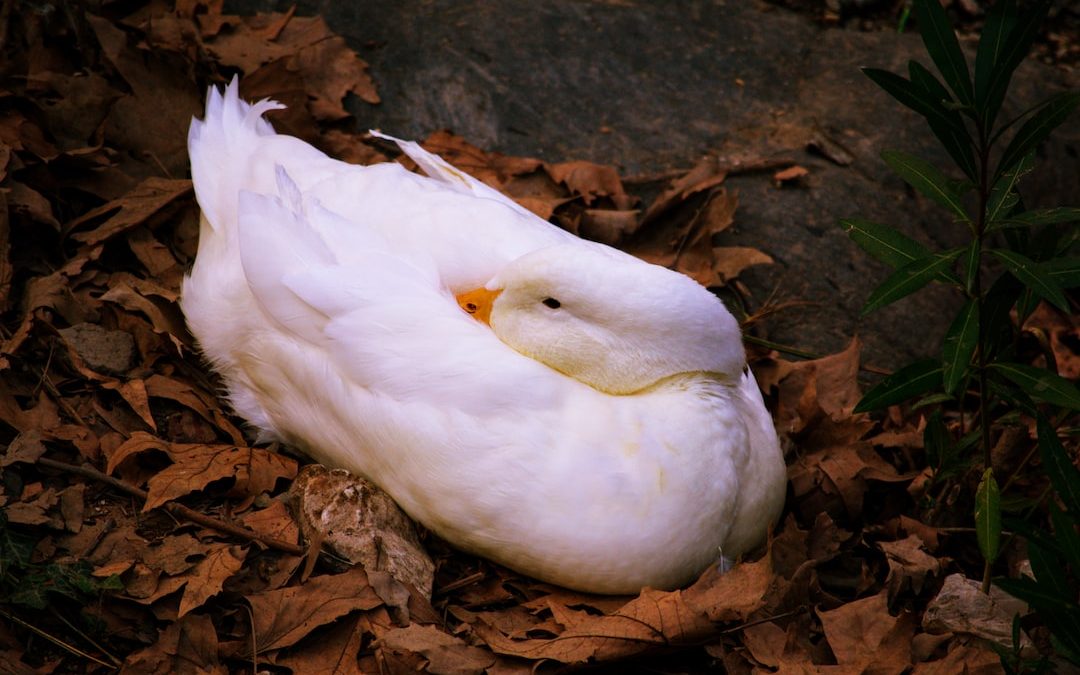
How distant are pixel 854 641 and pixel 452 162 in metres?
2.57

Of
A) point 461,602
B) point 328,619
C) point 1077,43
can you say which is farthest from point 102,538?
point 1077,43

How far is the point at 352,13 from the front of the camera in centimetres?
479

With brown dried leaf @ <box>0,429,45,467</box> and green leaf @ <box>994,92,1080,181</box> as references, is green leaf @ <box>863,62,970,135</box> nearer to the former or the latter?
green leaf @ <box>994,92,1080,181</box>

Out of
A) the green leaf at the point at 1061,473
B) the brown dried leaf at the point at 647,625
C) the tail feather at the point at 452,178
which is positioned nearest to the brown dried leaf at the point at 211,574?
the brown dried leaf at the point at 647,625

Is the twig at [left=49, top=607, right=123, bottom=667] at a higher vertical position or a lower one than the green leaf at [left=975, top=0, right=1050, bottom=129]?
lower

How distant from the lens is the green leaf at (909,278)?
2564 millimetres

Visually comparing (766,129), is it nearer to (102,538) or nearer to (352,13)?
(352,13)

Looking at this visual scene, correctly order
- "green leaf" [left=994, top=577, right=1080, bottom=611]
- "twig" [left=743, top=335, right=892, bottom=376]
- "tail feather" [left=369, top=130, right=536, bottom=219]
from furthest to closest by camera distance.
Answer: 1. "twig" [left=743, top=335, right=892, bottom=376]
2. "tail feather" [left=369, top=130, right=536, bottom=219]
3. "green leaf" [left=994, top=577, right=1080, bottom=611]

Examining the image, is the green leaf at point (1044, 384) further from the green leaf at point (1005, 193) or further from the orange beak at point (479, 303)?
the orange beak at point (479, 303)

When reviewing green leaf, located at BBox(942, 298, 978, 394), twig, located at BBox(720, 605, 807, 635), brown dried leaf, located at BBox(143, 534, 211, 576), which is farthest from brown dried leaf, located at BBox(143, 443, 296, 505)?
green leaf, located at BBox(942, 298, 978, 394)

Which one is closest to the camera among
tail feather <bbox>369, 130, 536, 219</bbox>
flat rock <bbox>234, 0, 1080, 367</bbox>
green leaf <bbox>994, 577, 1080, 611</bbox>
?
green leaf <bbox>994, 577, 1080, 611</bbox>

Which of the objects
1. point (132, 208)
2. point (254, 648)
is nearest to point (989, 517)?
point (254, 648)

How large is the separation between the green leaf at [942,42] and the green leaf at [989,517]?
1028mm

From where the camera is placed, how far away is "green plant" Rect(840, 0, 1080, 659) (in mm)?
2406
